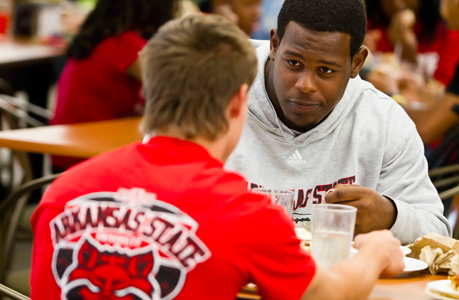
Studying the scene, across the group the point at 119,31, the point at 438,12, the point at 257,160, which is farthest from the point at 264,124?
the point at 438,12

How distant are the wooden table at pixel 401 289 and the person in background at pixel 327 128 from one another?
0.69ft

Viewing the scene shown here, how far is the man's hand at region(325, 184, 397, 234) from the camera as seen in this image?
159cm

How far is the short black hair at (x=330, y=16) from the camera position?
5.79ft

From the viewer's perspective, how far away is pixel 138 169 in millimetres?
1136

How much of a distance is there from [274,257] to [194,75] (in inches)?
11.9

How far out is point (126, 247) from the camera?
109 cm

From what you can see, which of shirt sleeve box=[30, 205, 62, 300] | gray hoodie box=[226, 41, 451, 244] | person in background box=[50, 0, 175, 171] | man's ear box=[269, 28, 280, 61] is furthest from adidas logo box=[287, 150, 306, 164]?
person in background box=[50, 0, 175, 171]

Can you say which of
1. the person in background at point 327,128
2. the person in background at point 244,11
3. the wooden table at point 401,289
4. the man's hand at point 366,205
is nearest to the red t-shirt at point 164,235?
the wooden table at point 401,289

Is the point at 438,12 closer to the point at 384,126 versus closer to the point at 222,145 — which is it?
the point at 384,126

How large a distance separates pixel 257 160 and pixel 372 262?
683 mm

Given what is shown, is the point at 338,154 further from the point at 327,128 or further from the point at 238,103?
the point at 238,103

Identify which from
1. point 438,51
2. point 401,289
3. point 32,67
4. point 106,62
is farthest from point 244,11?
point 401,289

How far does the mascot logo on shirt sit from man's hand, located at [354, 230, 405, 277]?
37 centimetres

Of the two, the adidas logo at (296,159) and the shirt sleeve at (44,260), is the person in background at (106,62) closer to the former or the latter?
the adidas logo at (296,159)
